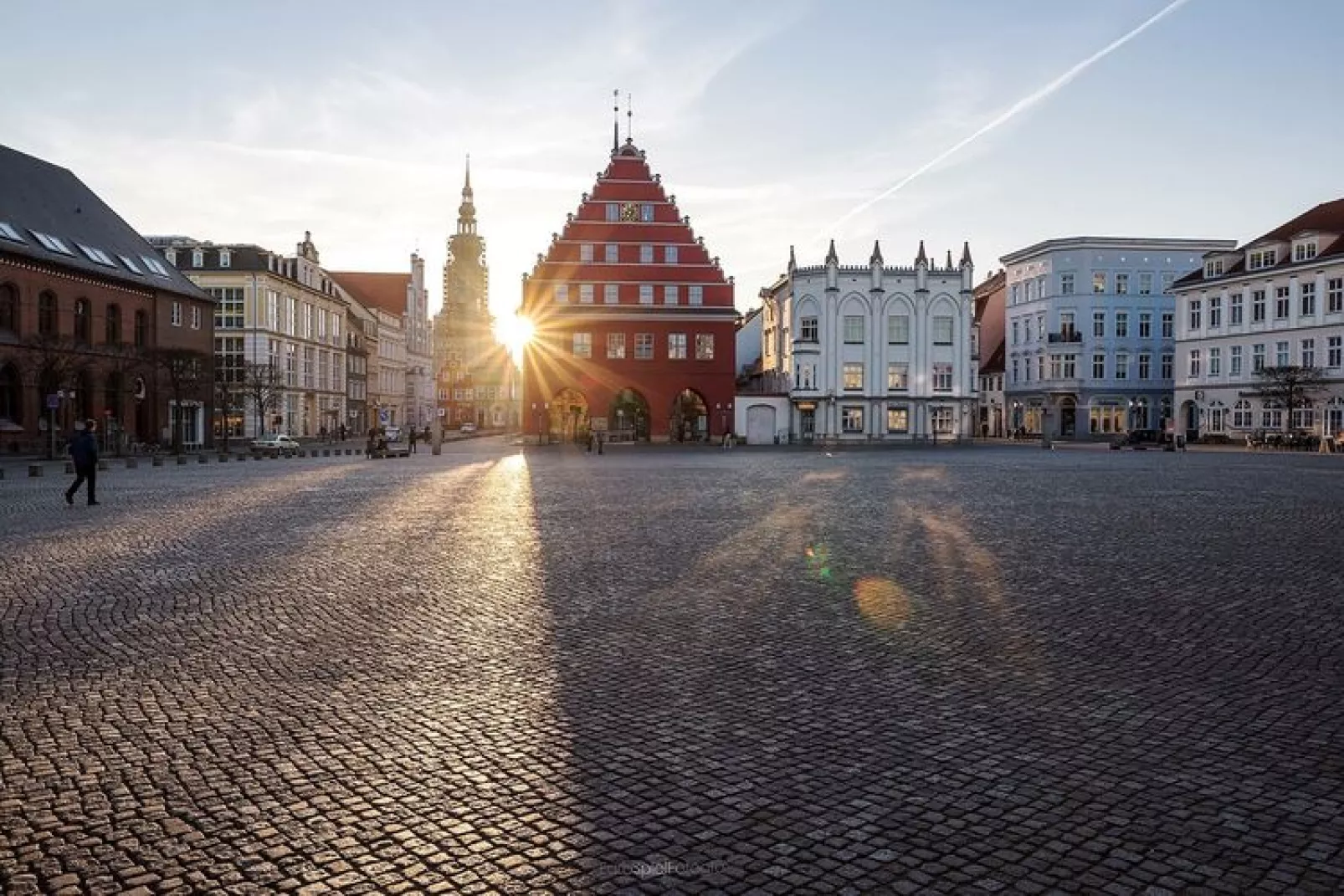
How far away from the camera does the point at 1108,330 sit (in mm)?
81625

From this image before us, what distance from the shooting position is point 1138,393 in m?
82.2

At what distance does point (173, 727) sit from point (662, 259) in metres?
63.5

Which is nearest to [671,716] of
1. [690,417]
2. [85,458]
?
[85,458]

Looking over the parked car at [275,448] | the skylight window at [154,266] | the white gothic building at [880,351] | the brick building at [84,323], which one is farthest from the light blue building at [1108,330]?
the skylight window at [154,266]

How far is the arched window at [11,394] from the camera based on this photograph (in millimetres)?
46781

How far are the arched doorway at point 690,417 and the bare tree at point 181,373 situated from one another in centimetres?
2988

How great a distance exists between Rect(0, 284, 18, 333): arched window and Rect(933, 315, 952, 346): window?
188 feet

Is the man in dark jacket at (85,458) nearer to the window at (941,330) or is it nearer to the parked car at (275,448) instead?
the parked car at (275,448)

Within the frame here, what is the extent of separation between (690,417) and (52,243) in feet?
132

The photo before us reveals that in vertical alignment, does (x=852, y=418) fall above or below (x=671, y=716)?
above

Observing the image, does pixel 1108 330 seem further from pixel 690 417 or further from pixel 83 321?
pixel 83 321

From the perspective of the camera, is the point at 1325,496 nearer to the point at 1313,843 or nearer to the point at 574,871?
the point at 1313,843

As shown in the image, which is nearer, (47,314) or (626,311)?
(47,314)

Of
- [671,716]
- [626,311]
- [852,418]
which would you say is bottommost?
[671,716]
